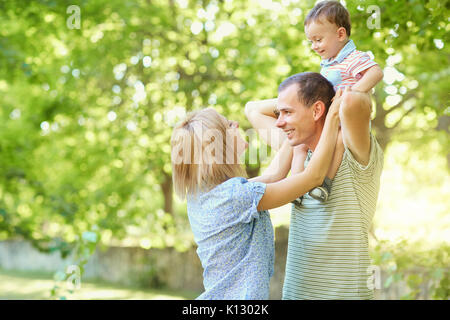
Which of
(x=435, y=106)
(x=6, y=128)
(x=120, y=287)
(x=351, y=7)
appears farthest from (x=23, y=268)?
(x=351, y=7)

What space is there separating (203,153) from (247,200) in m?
0.25

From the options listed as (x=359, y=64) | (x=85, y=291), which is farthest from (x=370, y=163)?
(x=85, y=291)

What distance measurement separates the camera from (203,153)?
195 centimetres

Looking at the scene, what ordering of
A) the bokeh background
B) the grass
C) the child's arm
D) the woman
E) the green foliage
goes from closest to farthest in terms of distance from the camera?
the woman < the child's arm < the green foliage < the bokeh background < the grass

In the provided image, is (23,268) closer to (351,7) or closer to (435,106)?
(435,106)

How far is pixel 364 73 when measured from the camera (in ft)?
6.62

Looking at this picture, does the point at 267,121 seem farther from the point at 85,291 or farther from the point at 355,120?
the point at 85,291

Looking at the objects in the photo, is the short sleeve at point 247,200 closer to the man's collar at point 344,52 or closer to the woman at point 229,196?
the woman at point 229,196

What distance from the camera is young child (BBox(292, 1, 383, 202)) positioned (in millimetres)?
1975

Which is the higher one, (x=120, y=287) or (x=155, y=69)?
(x=155, y=69)

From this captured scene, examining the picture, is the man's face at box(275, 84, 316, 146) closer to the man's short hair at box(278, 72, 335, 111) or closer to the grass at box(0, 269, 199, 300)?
the man's short hair at box(278, 72, 335, 111)

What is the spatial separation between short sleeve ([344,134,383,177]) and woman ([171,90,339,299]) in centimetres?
7

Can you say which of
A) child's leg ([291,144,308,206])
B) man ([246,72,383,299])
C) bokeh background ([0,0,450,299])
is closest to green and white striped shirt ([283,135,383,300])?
man ([246,72,383,299])
